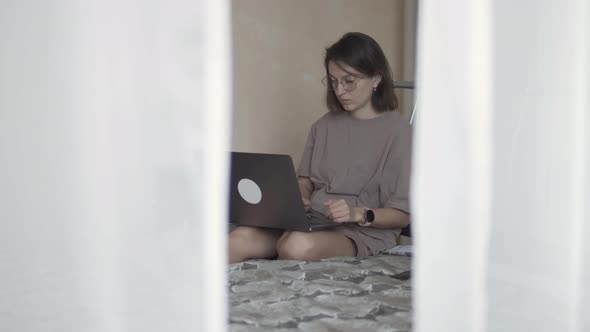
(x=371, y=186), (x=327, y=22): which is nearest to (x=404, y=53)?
(x=327, y=22)

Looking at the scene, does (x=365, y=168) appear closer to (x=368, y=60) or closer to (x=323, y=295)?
(x=368, y=60)

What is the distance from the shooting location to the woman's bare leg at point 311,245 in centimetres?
184

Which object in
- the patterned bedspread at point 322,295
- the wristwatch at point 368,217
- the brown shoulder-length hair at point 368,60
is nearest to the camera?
the patterned bedspread at point 322,295

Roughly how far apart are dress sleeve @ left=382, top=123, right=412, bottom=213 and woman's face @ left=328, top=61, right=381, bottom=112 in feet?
0.56

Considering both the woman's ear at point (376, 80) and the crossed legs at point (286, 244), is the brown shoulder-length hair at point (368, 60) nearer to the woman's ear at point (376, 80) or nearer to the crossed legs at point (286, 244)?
the woman's ear at point (376, 80)

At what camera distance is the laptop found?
1.67m

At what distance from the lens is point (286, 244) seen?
1860 millimetres

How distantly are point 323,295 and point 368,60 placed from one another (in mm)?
976
